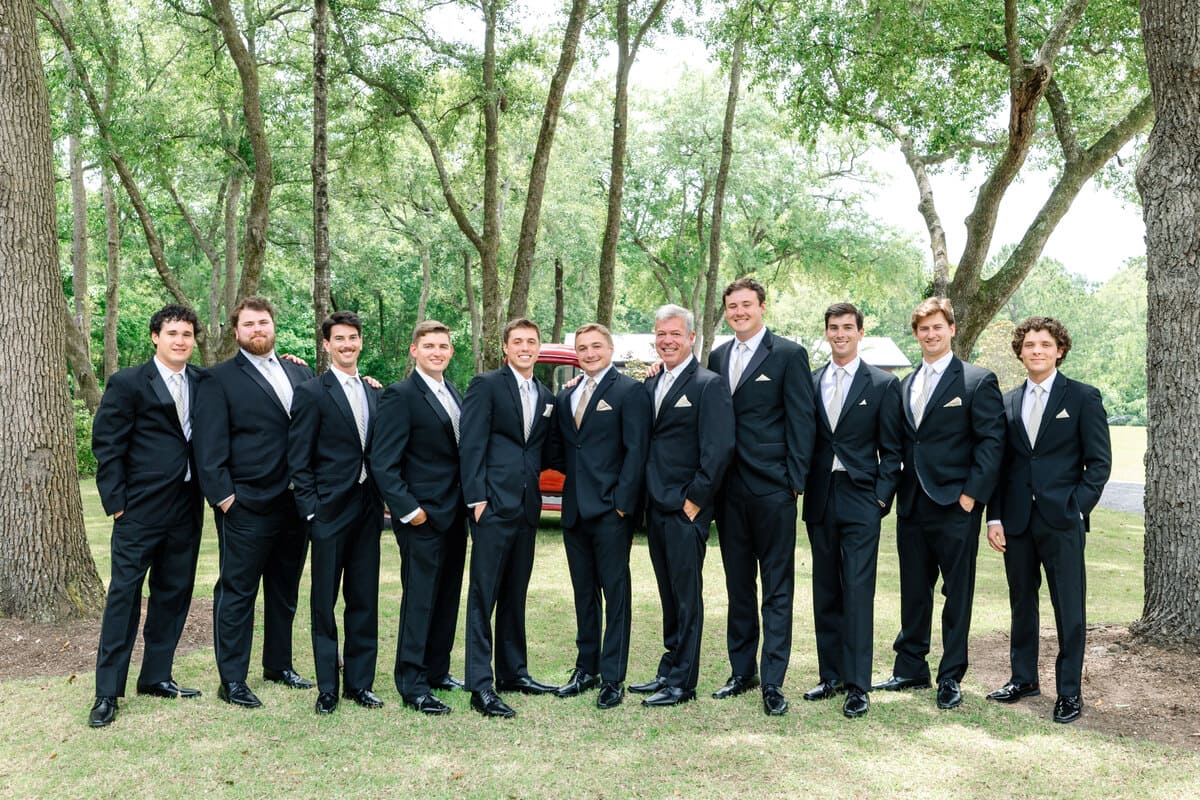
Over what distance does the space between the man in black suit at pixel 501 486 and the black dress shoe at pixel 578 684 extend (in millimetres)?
119

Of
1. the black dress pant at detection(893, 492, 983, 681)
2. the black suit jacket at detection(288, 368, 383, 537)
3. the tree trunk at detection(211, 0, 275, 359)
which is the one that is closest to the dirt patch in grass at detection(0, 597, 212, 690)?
the black suit jacket at detection(288, 368, 383, 537)

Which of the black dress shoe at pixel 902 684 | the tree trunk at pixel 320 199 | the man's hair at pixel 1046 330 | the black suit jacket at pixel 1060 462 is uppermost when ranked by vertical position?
the tree trunk at pixel 320 199

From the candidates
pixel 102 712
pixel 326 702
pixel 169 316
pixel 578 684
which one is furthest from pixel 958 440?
pixel 102 712

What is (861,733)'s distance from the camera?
16.6ft

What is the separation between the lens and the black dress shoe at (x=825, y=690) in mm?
5660

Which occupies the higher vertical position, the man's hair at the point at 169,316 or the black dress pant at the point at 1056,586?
the man's hair at the point at 169,316

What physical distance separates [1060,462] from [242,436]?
456cm

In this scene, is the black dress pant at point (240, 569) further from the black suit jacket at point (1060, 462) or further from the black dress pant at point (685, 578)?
the black suit jacket at point (1060, 462)

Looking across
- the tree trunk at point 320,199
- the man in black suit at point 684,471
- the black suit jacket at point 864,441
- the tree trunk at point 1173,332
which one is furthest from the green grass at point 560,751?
the tree trunk at point 320,199

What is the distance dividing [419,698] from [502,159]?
2958cm

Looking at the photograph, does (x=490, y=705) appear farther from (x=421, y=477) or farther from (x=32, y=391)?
(x=32, y=391)

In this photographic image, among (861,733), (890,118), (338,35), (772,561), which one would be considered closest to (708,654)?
(772,561)

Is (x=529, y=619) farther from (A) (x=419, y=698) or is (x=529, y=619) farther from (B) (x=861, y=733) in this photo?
(B) (x=861, y=733)

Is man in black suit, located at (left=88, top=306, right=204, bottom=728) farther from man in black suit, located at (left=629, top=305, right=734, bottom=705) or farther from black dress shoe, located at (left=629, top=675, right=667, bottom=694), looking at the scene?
man in black suit, located at (left=629, top=305, right=734, bottom=705)
